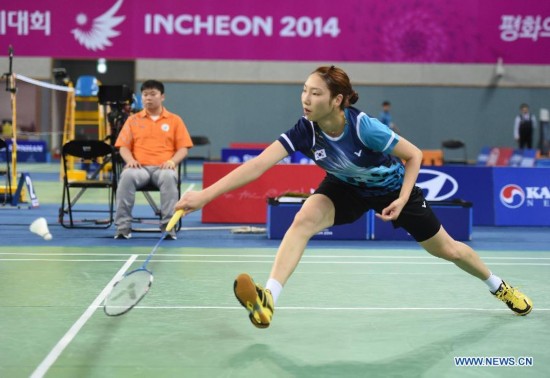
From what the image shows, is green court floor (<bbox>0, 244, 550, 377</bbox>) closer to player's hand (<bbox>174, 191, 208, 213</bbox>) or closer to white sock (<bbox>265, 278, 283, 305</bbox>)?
white sock (<bbox>265, 278, 283, 305</bbox>)

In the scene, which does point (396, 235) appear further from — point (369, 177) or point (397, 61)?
point (397, 61)

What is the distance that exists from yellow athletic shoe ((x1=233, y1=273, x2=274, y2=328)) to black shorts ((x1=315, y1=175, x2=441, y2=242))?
65 cm

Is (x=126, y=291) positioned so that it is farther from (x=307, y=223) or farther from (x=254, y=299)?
(x=307, y=223)

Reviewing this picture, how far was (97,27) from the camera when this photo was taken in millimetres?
23078

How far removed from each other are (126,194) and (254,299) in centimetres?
459

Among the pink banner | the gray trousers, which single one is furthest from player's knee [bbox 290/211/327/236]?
the pink banner

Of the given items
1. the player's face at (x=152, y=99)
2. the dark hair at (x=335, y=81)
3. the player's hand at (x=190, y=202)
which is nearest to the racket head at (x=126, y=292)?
the player's hand at (x=190, y=202)

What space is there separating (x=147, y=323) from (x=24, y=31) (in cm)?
1998

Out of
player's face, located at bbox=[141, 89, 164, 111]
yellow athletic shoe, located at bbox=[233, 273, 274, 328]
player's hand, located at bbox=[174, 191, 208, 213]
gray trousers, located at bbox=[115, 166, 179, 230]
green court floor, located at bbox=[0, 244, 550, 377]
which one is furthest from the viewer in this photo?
player's face, located at bbox=[141, 89, 164, 111]

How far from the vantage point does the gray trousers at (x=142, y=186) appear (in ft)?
27.5

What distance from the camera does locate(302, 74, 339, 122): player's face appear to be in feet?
13.6

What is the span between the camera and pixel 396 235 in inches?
350

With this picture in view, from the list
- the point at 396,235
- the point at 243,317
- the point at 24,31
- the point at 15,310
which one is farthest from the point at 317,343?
the point at 24,31

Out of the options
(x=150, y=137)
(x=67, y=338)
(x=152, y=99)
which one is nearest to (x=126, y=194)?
(x=150, y=137)
